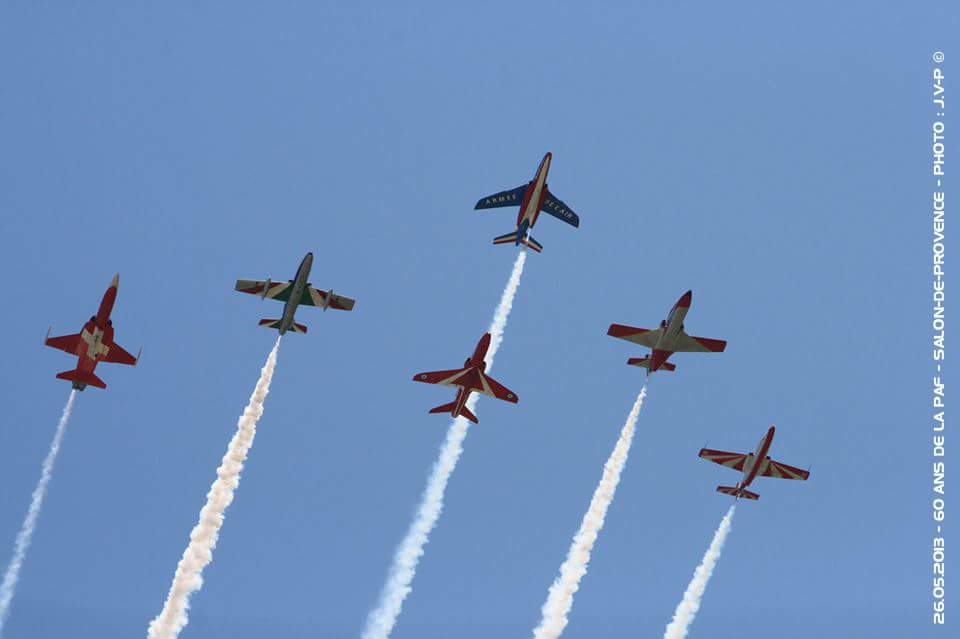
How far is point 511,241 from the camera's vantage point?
372 ft

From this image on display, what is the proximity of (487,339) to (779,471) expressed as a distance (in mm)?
30526

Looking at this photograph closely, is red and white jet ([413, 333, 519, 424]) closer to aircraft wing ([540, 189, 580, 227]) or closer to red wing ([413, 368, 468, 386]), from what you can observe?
red wing ([413, 368, 468, 386])

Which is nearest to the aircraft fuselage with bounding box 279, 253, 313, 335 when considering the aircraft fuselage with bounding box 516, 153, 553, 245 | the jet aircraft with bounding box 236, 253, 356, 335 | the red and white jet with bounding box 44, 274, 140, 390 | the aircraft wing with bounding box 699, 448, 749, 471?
the jet aircraft with bounding box 236, 253, 356, 335

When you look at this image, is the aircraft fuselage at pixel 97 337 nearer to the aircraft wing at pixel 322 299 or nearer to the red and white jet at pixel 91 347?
the red and white jet at pixel 91 347

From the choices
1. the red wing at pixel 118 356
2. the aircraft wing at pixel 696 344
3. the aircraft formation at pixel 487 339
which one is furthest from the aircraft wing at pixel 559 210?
the red wing at pixel 118 356

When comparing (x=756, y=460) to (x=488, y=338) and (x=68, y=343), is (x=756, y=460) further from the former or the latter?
(x=68, y=343)

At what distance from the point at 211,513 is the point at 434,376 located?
62.6ft

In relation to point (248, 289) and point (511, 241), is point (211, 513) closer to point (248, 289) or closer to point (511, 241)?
point (248, 289)

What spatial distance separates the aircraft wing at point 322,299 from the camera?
110 metres

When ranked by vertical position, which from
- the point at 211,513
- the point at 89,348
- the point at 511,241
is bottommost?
the point at 211,513

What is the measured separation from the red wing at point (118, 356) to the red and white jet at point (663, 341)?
3371 cm

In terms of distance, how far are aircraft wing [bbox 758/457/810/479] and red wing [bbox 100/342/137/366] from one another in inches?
1857

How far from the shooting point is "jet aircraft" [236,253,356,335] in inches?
4208

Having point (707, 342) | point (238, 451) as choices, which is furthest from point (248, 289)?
point (707, 342)
